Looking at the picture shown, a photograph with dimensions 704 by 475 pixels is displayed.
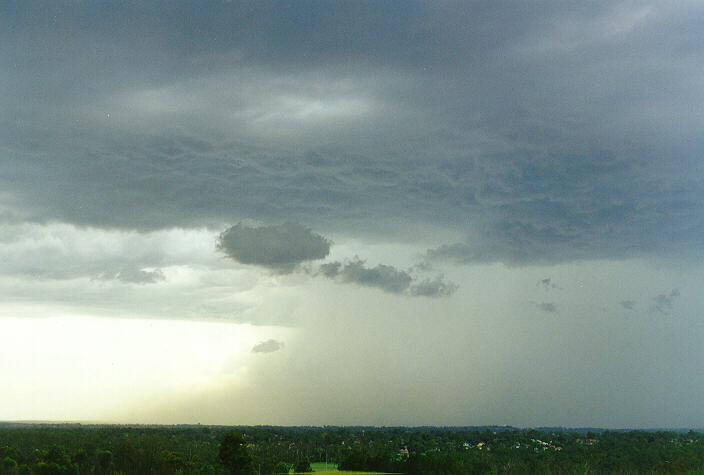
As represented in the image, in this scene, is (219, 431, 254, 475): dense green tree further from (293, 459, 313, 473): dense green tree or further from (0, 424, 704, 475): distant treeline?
(293, 459, 313, 473): dense green tree

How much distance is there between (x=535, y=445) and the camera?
165 meters

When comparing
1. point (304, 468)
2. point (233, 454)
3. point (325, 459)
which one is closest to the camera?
point (233, 454)

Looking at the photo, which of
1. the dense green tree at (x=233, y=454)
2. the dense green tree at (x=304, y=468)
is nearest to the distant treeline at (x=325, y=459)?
the dense green tree at (x=304, y=468)

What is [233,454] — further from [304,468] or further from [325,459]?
[325,459]

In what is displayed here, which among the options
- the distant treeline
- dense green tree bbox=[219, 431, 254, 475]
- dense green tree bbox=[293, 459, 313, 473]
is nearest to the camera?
the distant treeline

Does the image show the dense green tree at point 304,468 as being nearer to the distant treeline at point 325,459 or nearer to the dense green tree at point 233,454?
the distant treeline at point 325,459

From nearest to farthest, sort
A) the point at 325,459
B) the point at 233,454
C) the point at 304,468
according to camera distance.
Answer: the point at 233,454, the point at 304,468, the point at 325,459

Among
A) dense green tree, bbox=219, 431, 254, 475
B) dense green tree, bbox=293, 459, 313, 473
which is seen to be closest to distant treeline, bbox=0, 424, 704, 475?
dense green tree, bbox=293, 459, 313, 473

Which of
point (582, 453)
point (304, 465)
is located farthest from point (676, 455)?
point (304, 465)

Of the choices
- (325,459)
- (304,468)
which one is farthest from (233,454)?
(325,459)

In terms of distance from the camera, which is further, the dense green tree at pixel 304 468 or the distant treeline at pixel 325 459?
the dense green tree at pixel 304 468

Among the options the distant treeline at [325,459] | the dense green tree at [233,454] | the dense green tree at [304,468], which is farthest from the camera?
the dense green tree at [304,468]

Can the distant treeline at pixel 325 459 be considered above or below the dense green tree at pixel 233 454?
below

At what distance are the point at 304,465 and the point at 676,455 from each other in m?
55.2
